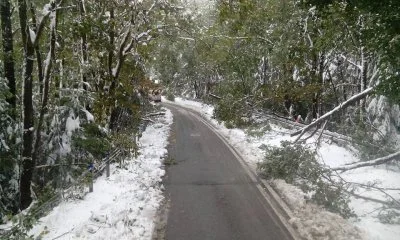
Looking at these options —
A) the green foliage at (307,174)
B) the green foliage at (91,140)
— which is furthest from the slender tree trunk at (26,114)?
the green foliage at (307,174)

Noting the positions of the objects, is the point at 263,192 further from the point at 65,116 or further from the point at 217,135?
the point at 217,135

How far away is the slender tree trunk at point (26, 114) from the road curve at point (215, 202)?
13.8 feet

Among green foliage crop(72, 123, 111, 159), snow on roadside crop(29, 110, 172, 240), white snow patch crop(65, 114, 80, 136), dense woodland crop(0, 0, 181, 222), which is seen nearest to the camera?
snow on roadside crop(29, 110, 172, 240)

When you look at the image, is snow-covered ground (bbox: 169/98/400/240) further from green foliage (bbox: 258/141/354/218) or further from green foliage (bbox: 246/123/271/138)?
green foliage (bbox: 246/123/271/138)

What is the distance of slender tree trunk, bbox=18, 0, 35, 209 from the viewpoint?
9.77 metres

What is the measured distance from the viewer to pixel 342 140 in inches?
640

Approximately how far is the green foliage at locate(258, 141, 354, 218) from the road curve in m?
1.03

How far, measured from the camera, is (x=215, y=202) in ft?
34.8

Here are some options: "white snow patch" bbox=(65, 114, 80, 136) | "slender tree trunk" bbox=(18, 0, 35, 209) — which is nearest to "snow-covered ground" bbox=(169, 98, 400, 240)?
"white snow patch" bbox=(65, 114, 80, 136)

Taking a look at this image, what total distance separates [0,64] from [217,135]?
15.1 m

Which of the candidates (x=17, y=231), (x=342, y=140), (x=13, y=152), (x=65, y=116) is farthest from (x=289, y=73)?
(x=17, y=231)

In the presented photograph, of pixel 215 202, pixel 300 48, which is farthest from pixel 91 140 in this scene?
pixel 300 48

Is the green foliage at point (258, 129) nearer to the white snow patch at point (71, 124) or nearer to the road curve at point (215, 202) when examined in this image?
the road curve at point (215, 202)

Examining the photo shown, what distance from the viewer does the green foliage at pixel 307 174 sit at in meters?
9.67
